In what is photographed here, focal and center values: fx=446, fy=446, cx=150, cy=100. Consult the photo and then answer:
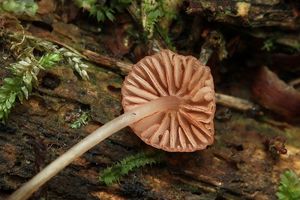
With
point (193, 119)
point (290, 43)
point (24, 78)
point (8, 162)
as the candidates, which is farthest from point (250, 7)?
point (8, 162)

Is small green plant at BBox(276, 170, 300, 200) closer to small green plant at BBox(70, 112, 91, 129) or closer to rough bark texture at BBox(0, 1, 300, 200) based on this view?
rough bark texture at BBox(0, 1, 300, 200)

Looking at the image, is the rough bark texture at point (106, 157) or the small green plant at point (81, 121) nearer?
the rough bark texture at point (106, 157)

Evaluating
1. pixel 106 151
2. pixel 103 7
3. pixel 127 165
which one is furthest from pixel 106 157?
pixel 103 7

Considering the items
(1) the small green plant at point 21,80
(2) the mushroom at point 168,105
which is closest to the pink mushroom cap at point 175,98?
(2) the mushroom at point 168,105

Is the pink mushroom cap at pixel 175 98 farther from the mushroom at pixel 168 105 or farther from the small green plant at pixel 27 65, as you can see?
the small green plant at pixel 27 65

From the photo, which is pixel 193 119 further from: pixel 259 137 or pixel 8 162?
pixel 8 162

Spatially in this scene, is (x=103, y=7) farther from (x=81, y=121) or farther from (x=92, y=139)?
(x=92, y=139)

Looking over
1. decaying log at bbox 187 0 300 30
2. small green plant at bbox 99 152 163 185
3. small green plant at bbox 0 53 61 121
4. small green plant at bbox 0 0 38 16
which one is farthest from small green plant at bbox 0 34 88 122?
decaying log at bbox 187 0 300 30

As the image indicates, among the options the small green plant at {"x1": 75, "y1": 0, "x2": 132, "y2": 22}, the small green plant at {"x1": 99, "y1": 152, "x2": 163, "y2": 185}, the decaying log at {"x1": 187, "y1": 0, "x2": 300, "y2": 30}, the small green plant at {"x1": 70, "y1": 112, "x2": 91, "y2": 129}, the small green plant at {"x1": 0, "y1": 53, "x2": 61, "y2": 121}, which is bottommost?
the small green plant at {"x1": 99, "y1": 152, "x2": 163, "y2": 185}
